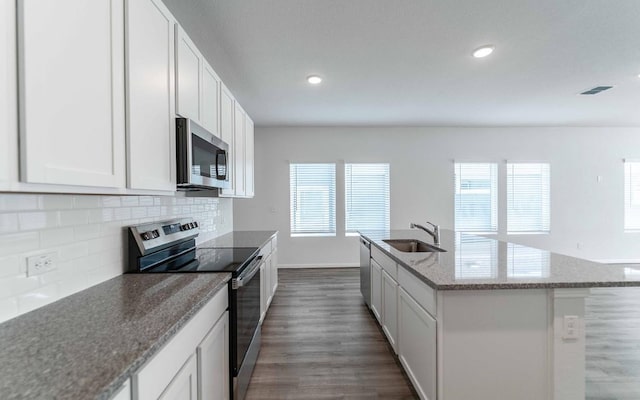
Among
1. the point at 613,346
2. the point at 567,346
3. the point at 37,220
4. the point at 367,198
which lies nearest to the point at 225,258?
the point at 37,220

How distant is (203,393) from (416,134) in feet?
17.4

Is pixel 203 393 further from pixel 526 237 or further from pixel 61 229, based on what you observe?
pixel 526 237

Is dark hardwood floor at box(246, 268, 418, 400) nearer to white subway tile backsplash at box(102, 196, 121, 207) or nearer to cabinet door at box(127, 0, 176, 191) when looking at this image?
white subway tile backsplash at box(102, 196, 121, 207)

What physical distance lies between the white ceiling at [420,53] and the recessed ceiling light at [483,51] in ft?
0.21

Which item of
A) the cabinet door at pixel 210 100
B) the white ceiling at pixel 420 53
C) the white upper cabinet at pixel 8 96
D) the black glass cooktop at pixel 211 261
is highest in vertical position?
the white ceiling at pixel 420 53

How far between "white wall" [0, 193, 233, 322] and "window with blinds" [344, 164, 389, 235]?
402 centimetres

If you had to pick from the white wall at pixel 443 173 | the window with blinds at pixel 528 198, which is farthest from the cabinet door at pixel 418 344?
the window with blinds at pixel 528 198

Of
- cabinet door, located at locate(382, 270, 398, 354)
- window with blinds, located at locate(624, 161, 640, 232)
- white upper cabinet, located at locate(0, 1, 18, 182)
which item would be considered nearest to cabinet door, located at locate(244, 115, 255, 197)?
cabinet door, located at locate(382, 270, 398, 354)

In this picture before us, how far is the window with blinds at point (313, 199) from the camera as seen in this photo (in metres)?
5.45

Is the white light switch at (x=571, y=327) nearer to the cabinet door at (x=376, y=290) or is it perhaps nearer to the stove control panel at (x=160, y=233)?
the cabinet door at (x=376, y=290)

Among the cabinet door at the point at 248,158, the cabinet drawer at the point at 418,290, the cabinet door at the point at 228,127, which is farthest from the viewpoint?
the cabinet door at the point at 248,158

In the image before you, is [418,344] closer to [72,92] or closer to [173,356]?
[173,356]

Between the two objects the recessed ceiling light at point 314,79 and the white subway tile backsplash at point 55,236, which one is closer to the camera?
the white subway tile backsplash at point 55,236

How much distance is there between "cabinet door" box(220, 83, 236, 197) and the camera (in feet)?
8.07
